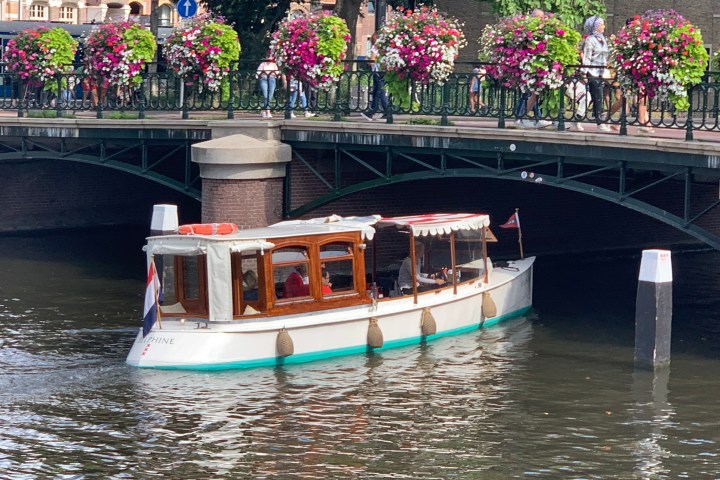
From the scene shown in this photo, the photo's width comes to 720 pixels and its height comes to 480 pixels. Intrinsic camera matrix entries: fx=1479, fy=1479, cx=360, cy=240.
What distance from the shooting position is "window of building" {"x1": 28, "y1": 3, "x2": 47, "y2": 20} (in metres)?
72.1

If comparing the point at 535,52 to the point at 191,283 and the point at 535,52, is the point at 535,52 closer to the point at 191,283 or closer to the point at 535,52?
the point at 535,52

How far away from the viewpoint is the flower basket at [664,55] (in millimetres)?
22859

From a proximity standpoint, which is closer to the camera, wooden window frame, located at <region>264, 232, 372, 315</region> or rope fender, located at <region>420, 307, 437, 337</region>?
wooden window frame, located at <region>264, 232, 372, 315</region>

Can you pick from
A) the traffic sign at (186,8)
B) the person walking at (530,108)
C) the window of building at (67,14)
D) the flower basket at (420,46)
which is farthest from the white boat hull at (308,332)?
the window of building at (67,14)

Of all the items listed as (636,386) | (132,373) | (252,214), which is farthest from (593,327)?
(132,373)

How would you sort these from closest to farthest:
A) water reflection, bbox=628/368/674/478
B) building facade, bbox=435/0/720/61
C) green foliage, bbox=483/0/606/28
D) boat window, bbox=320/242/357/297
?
water reflection, bbox=628/368/674/478 < boat window, bbox=320/242/357/297 < green foliage, bbox=483/0/606/28 < building facade, bbox=435/0/720/61

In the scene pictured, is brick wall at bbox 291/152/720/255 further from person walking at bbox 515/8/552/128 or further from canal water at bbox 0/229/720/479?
person walking at bbox 515/8/552/128

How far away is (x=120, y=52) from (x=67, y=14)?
45.7 m

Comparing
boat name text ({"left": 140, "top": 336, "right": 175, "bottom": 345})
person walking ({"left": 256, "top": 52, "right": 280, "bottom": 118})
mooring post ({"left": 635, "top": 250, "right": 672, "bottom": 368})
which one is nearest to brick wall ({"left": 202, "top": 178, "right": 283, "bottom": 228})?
person walking ({"left": 256, "top": 52, "right": 280, "bottom": 118})

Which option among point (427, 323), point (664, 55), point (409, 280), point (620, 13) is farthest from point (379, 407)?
point (620, 13)

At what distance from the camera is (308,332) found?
77.5 ft

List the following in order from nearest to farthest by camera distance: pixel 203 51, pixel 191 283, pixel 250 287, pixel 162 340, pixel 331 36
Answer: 1. pixel 162 340
2. pixel 250 287
3. pixel 191 283
4. pixel 331 36
5. pixel 203 51

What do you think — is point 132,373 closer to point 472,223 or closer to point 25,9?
point 472,223

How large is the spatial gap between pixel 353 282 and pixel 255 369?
2.44 m
